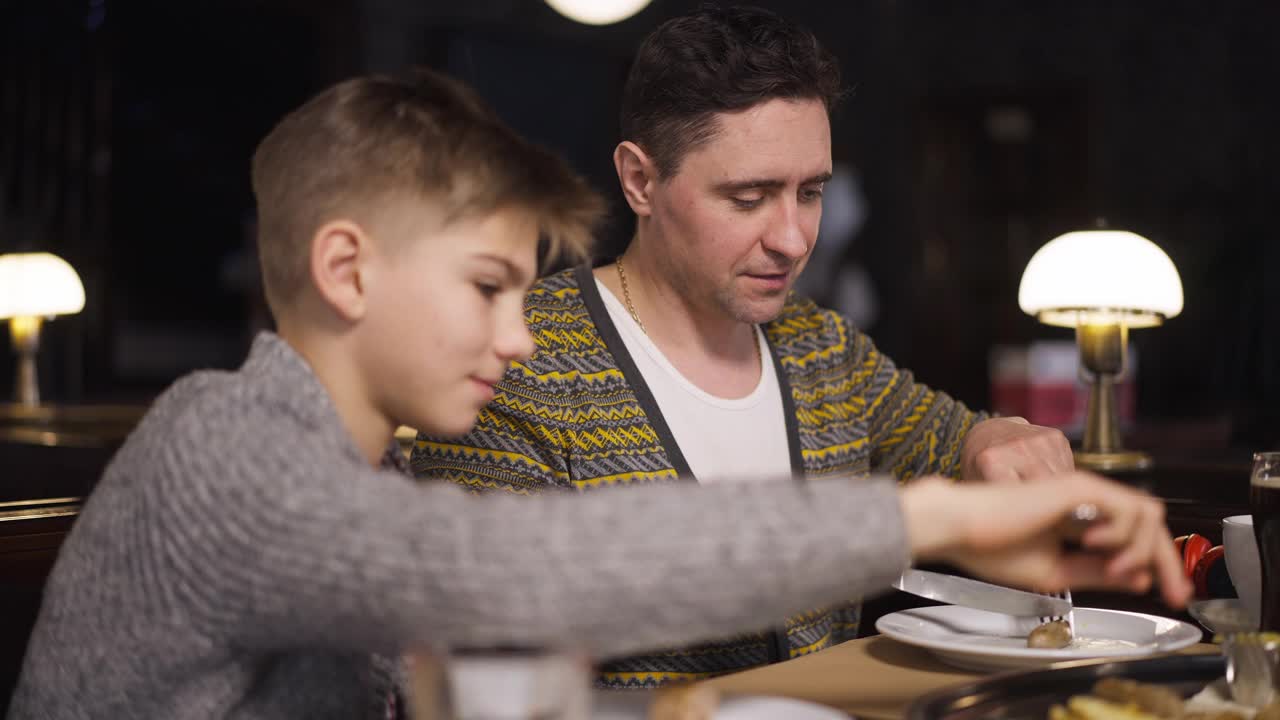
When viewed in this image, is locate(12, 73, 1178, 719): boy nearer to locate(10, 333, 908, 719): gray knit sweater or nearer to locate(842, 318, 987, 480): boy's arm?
locate(10, 333, 908, 719): gray knit sweater

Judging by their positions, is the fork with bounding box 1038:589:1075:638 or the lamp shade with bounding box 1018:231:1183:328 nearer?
the fork with bounding box 1038:589:1075:638

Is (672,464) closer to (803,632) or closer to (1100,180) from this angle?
(803,632)

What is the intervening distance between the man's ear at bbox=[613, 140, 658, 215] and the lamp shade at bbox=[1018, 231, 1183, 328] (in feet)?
3.49

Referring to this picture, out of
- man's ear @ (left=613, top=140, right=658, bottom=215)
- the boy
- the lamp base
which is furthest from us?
the lamp base

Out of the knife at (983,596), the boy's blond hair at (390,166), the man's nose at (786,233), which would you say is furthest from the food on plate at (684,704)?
the man's nose at (786,233)

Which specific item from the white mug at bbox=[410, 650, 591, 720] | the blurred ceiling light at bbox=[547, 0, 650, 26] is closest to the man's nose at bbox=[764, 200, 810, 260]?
the white mug at bbox=[410, 650, 591, 720]

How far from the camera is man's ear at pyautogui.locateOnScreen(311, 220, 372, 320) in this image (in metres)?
1.00

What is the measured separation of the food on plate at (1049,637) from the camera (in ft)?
3.94

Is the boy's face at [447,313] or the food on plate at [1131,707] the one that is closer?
the food on plate at [1131,707]

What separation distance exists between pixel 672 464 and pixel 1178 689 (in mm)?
818

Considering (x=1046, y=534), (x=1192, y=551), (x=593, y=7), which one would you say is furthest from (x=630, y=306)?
(x=593, y=7)

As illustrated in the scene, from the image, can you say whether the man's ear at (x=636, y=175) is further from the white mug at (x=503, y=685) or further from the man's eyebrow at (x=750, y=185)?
the white mug at (x=503, y=685)

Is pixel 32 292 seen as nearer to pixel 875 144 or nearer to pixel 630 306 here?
pixel 630 306

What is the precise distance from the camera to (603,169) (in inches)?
254
